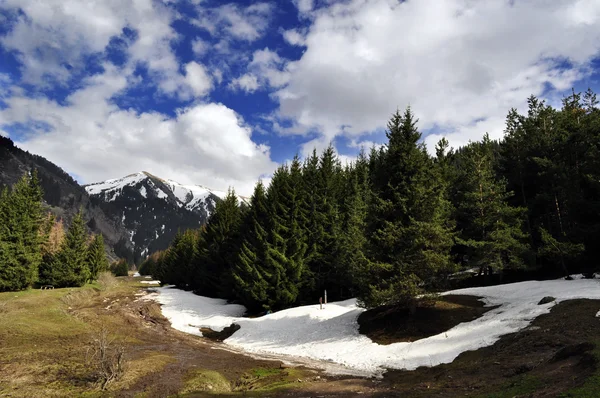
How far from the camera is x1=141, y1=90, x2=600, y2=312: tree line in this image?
20.5 metres

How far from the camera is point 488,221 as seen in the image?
2931cm

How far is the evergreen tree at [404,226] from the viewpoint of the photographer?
19328 millimetres

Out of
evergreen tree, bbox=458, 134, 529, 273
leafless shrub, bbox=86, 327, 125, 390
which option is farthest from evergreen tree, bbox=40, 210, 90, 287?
evergreen tree, bbox=458, 134, 529, 273

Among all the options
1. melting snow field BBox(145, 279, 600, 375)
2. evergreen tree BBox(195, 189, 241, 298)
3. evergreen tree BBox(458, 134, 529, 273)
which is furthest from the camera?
evergreen tree BBox(195, 189, 241, 298)

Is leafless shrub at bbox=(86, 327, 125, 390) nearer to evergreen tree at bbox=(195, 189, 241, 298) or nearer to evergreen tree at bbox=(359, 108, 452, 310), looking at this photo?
evergreen tree at bbox=(359, 108, 452, 310)

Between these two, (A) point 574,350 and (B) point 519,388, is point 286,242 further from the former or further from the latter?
(B) point 519,388

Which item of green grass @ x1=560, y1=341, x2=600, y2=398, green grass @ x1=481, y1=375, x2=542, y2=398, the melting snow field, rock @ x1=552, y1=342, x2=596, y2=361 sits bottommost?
the melting snow field

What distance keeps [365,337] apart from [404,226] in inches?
282

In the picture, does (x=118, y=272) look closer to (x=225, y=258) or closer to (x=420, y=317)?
(x=225, y=258)

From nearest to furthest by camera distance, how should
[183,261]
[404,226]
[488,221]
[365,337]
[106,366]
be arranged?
[106,366] < [365,337] < [404,226] < [488,221] < [183,261]

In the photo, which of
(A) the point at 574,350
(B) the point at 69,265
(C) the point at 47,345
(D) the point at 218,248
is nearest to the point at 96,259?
(B) the point at 69,265

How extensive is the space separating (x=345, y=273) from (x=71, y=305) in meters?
27.6

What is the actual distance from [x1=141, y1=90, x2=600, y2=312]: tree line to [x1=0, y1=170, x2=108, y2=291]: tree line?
1963 cm

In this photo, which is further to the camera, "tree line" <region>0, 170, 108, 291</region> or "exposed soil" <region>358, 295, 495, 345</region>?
"tree line" <region>0, 170, 108, 291</region>
